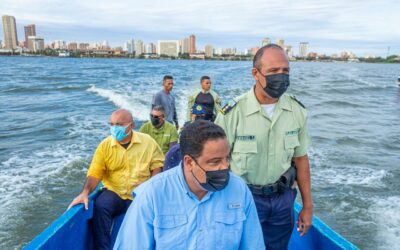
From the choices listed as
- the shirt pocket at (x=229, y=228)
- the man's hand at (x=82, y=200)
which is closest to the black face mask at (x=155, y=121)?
the man's hand at (x=82, y=200)

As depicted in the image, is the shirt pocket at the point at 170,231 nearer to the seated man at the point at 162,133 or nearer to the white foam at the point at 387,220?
the seated man at the point at 162,133

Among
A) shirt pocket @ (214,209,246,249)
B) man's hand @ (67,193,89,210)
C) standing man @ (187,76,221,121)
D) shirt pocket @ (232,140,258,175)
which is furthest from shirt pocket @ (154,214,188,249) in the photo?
standing man @ (187,76,221,121)

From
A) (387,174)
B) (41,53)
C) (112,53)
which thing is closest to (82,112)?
(387,174)

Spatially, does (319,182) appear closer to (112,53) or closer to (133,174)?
(133,174)

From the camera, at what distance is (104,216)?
12.0 feet

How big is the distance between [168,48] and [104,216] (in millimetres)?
108498

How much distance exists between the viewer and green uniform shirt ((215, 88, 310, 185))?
244 centimetres

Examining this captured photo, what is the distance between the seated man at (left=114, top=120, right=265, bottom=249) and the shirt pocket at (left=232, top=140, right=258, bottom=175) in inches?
22.7

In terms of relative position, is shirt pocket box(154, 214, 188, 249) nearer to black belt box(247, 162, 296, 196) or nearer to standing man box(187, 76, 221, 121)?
black belt box(247, 162, 296, 196)

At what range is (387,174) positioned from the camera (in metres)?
8.27

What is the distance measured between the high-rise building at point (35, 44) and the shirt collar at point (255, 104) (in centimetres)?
12839

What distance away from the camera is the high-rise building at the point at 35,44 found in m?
117

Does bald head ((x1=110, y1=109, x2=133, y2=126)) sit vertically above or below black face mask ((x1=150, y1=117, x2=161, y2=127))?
above

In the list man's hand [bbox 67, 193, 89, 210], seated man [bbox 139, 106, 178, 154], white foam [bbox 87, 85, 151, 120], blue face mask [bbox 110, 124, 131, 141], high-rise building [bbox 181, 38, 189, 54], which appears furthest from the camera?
high-rise building [bbox 181, 38, 189, 54]
